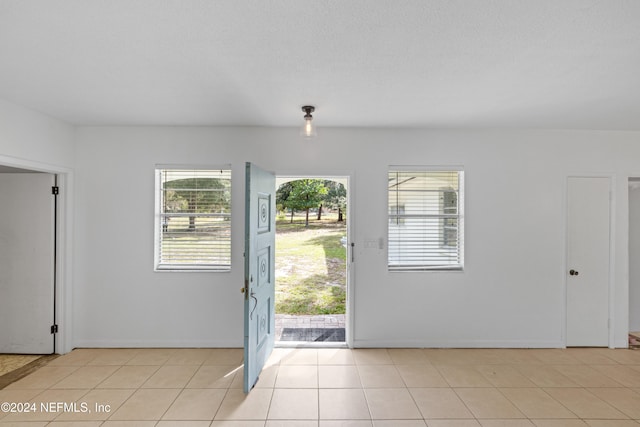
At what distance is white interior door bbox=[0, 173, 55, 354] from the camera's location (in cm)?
334

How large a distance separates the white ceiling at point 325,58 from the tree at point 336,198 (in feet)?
21.9

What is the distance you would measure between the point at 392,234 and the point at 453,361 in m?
1.42

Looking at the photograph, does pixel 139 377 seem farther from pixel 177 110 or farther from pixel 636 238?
A: pixel 636 238

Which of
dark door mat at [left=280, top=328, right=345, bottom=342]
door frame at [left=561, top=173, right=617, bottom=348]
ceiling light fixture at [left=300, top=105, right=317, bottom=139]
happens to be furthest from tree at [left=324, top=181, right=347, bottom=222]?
ceiling light fixture at [left=300, top=105, right=317, bottom=139]

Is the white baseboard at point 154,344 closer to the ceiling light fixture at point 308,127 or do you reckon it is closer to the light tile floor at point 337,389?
the light tile floor at point 337,389

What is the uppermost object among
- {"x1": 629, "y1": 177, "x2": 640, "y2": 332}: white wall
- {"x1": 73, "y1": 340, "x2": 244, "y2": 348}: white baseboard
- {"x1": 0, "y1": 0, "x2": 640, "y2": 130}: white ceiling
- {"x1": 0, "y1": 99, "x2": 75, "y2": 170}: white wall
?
{"x1": 0, "y1": 0, "x2": 640, "y2": 130}: white ceiling

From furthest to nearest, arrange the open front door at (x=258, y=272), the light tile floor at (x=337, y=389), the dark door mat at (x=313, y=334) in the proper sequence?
the dark door mat at (x=313, y=334) < the open front door at (x=258, y=272) < the light tile floor at (x=337, y=389)

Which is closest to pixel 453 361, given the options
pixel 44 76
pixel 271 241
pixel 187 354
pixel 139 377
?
pixel 271 241

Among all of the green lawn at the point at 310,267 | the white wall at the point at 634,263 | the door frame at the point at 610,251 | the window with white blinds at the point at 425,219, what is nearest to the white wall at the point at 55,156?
the green lawn at the point at 310,267

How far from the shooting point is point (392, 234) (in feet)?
11.8

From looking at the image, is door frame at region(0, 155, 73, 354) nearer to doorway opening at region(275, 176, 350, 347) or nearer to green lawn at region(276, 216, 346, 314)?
doorway opening at region(275, 176, 350, 347)

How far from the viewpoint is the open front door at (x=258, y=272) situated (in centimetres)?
268

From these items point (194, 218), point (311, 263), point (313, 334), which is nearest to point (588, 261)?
point (313, 334)

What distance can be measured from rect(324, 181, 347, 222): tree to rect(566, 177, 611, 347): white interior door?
6488mm
